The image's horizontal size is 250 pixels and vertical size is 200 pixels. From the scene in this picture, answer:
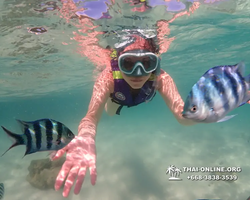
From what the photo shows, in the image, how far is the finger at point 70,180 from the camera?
2603 millimetres

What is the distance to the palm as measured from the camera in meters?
2.68

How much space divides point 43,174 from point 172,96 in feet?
29.8

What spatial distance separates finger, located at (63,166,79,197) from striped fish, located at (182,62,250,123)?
2025 millimetres

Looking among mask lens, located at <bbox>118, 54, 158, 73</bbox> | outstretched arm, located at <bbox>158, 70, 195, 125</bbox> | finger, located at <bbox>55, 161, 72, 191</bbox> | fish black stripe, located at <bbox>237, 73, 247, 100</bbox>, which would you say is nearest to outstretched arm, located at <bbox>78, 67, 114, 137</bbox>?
finger, located at <bbox>55, 161, 72, 191</bbox>

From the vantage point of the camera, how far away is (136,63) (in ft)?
14.5

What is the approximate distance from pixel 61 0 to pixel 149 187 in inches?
400


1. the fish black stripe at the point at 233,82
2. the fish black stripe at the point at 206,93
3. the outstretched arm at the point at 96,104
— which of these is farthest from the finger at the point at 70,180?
the fish black stripe at the point at 233,82

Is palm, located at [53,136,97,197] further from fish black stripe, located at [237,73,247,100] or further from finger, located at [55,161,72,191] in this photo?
fish black stripe, located at [237,73,247,100]

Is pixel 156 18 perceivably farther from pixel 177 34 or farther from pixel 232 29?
pixel 232 29

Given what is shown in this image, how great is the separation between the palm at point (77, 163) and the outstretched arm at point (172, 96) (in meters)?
2.32

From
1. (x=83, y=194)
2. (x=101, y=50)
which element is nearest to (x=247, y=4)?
(x=101, y=50)

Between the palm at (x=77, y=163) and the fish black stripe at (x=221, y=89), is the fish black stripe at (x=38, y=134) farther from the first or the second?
the fish black stripe at (x=221, y=89)

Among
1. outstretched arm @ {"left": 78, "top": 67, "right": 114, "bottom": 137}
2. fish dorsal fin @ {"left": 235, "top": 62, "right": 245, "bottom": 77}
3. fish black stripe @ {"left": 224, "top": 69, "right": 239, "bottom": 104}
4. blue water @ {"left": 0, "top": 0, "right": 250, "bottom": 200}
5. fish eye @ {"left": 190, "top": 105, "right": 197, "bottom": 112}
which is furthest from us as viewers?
blue water @ {"left": 0, "top": 0, "right": 250, "bottom": 200}

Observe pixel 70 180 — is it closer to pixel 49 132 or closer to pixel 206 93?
pixel 49 132
